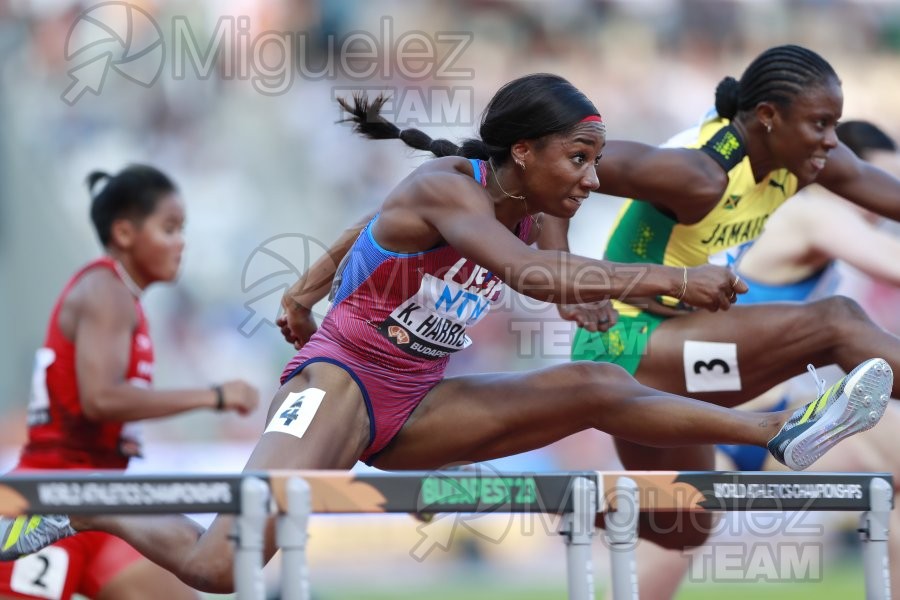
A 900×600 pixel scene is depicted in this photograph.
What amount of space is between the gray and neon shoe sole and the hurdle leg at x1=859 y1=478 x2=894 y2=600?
8.5 inches

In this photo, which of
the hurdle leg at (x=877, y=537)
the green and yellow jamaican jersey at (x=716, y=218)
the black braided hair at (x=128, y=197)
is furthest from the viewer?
the black braided hair at (x=128, y=197)

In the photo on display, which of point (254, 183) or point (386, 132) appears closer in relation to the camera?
point (386, 132)

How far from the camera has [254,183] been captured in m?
12.8

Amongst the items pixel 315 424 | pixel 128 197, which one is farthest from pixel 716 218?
pixel 128 197

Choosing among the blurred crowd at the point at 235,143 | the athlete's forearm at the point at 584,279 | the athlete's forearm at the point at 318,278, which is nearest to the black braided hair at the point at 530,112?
the athlete's forearm at the point at 584,279

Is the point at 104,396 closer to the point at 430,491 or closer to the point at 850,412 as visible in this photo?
the point at 430,491

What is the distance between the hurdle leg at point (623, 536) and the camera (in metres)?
3.60

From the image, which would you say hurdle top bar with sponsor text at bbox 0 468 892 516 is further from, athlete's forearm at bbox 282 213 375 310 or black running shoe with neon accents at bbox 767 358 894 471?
athlete's forearm at bbox 282 213 375 310

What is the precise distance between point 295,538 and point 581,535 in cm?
88

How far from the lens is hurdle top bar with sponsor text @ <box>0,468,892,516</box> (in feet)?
10.4

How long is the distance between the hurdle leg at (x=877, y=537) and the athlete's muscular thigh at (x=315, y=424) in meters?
1.71

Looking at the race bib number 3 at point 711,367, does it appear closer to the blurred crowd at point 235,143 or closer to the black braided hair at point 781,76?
the black braided hair at point 781,76

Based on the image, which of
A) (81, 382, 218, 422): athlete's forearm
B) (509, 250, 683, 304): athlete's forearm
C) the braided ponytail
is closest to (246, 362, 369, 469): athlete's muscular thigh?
(509, 250, 683, 304): athlete's forearm

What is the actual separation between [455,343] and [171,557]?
123 cm
